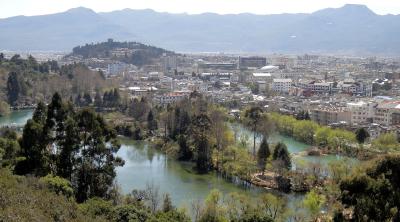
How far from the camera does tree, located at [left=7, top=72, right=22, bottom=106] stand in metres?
33.8

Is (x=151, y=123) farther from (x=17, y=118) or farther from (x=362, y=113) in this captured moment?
(x=362, y=113)

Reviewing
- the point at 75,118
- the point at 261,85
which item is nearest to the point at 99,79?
the point at 261,85

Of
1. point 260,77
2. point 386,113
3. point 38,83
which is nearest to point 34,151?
point 386,113

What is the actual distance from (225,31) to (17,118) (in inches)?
4728

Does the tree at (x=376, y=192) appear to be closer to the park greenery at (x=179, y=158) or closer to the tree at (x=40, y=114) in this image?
the park greenery at (x=179, y=158)

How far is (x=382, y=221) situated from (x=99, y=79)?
106 feet

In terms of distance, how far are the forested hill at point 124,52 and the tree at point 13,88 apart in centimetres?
2792

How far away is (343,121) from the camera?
2648 centimetres

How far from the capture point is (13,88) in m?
34.0

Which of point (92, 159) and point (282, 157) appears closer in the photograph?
point (92, 159)

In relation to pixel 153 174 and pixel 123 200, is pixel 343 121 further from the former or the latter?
pixel 123 200

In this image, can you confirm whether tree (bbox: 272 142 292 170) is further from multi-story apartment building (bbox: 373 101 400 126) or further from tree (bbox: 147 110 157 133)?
multi-story apartment building (bbox: 373 101 400 126)

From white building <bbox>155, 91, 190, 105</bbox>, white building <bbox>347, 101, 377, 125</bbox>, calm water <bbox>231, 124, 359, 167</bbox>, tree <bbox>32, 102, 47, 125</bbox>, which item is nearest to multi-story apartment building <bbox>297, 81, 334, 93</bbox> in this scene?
white building <bbox>155, 91, 190, 105</bbox>

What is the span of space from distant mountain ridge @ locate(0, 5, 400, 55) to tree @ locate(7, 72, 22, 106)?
89.7 m
